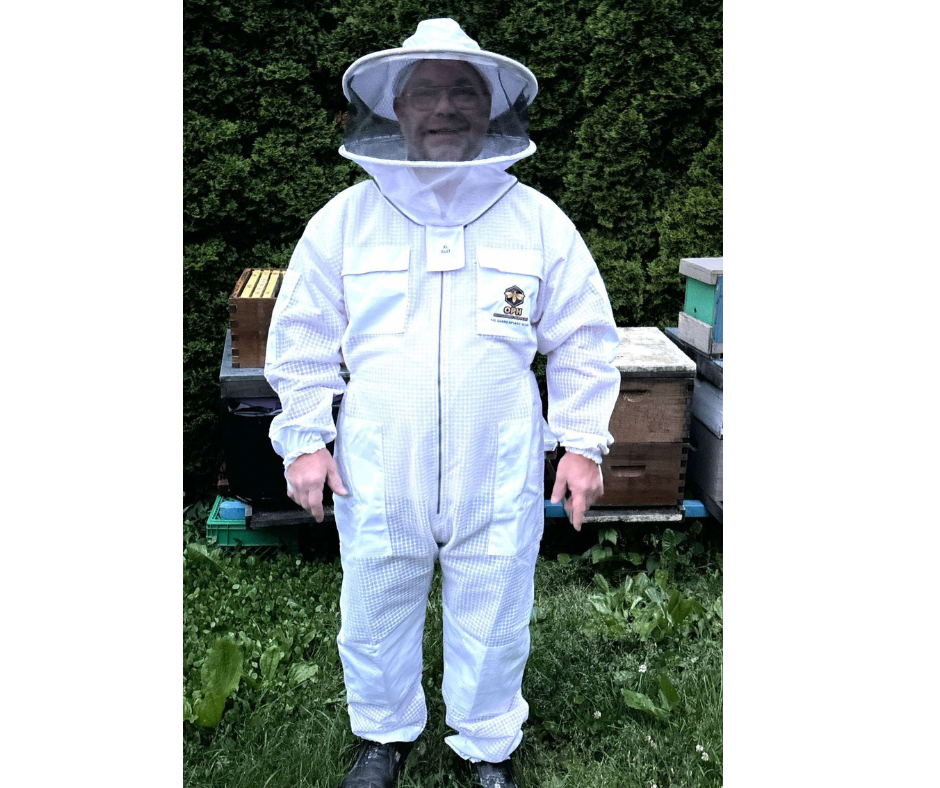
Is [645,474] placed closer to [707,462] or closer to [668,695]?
[707,462]

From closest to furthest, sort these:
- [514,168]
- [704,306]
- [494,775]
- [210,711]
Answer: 1. [494,775]
2. [210,711]
3. [704,306]
4. [514,168]

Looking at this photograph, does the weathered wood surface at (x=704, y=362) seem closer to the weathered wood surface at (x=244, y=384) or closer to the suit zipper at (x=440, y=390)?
the suit zipper at (x=440, y=390)

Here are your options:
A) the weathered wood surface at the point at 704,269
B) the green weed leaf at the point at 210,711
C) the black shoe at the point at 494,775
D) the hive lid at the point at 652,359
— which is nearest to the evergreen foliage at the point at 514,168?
the weathered wood surface at the point at 704,269

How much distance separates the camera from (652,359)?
12.0 feet

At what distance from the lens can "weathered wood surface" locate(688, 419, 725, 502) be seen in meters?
3.77

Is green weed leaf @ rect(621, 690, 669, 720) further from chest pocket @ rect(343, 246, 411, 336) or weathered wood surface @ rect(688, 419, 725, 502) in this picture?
chest pocket @ rect(343, 246, 411, 336)

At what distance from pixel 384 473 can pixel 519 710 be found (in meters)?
0.93

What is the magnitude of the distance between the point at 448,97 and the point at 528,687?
2099 mm

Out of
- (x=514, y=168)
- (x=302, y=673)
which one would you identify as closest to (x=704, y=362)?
(x=514, y=168)

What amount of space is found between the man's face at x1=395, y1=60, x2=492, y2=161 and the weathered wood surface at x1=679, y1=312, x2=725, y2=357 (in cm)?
191

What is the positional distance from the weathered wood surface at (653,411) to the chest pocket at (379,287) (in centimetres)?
160

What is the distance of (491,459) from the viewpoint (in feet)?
7.57

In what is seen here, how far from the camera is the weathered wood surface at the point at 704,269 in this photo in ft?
12.1

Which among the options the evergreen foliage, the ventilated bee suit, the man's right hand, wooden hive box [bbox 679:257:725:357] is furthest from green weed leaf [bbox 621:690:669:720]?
the evergreen foliage
